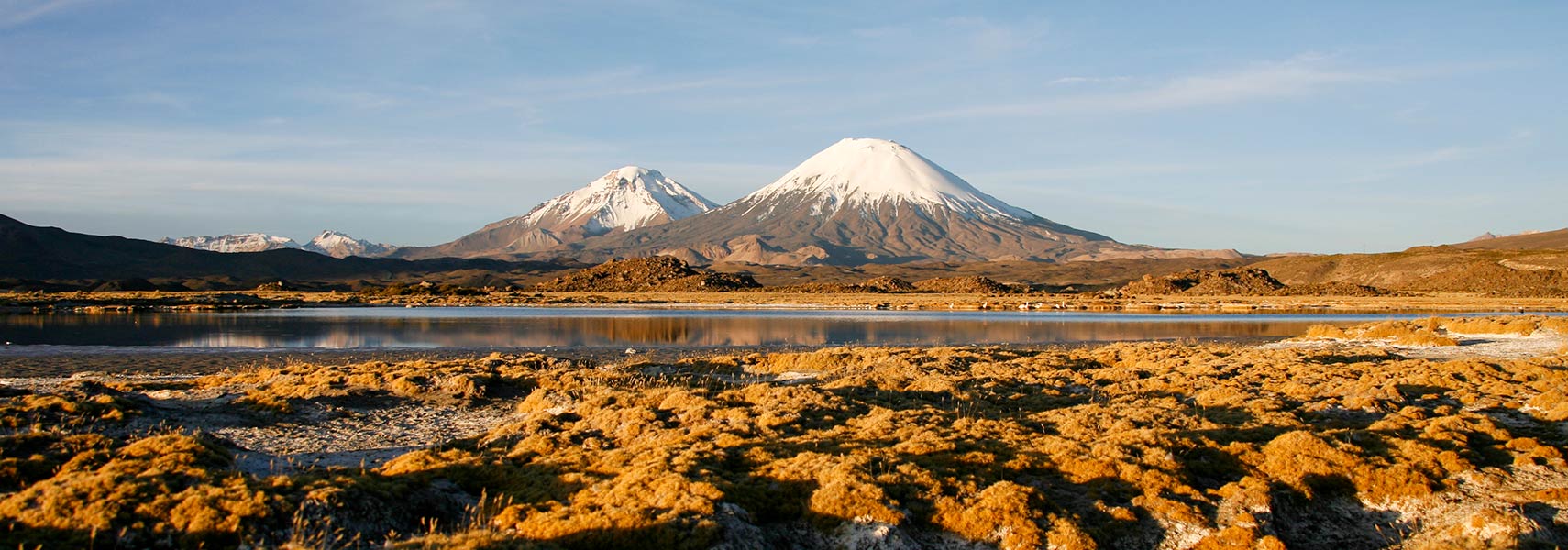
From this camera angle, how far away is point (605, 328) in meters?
43.9

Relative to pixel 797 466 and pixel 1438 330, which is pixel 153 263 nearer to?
pixel 1438 330

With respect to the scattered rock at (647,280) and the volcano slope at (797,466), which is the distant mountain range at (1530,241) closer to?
the scattered rock at (647,280)

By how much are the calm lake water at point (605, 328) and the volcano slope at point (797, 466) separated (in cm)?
1662

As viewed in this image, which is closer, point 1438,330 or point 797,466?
point 797,466

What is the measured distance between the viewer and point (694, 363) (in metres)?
23.9

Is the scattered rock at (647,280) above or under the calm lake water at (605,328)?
above

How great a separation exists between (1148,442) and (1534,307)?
222 ft

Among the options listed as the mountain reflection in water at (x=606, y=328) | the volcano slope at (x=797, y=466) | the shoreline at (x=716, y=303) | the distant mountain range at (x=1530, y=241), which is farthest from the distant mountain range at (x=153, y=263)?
the distant mountain range at (x=1530, y=241)

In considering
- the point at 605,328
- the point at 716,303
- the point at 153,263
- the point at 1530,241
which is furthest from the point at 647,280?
the point at 1530,241

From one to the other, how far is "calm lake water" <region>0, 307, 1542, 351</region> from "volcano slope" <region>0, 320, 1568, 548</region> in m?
16.6

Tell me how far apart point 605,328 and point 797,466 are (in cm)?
3401

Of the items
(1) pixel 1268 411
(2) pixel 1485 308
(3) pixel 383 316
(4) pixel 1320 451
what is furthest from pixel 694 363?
(2) pixel 1485 308

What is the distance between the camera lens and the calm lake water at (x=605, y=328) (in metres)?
34.5

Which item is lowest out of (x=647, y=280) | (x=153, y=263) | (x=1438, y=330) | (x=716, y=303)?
(x=716, y=303)
